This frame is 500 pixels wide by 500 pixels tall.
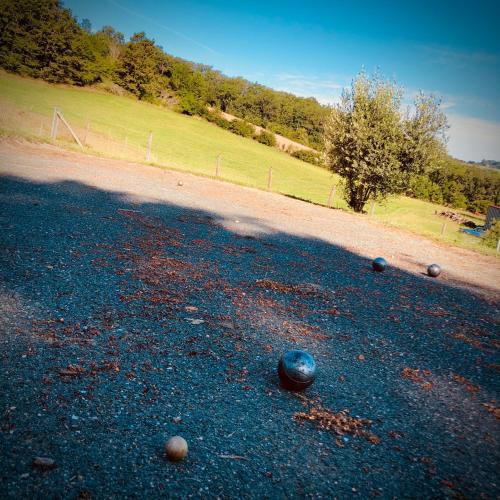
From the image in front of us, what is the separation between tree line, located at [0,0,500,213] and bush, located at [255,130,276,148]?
23 centimetres

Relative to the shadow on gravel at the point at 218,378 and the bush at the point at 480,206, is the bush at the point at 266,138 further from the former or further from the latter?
the shadow on gravel at the point at 218,378

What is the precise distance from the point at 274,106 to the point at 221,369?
11430 centimetres

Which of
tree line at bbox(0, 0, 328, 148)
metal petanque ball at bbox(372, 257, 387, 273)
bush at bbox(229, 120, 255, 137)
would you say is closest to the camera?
metal petanque ball at bbox(372, 257, 387, 273)

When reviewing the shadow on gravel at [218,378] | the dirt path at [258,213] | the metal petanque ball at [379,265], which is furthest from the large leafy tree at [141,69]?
the metal petanque ball at [379,265]

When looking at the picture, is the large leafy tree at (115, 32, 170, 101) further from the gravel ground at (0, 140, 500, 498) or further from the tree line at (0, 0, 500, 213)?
the gravel ground at (0, 140, 500, 498)

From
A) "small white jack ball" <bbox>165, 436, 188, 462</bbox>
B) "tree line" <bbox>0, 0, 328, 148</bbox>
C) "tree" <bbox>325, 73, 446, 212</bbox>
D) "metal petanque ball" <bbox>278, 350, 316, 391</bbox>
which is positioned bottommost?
"small white jack ball" <bbox>165, 436, 188, 462</bbox>

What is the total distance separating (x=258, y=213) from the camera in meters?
15.2

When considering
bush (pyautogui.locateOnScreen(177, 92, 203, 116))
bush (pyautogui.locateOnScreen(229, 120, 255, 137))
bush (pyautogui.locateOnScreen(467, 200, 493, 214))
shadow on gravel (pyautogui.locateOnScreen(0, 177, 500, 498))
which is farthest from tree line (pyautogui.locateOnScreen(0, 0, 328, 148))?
shadow on gravel (pyautogui.locateOnScreen(0, 177, 500, 498))

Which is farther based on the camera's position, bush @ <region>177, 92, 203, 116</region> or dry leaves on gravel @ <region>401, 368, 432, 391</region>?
bush @ <region>177, 92, 203, 116</region>

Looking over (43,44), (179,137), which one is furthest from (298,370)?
(43,44)

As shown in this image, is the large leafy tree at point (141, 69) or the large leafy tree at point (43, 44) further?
the large leafy tree at point (141, 69)

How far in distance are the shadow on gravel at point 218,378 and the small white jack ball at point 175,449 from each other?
0.08m

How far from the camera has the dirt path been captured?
11.8 m

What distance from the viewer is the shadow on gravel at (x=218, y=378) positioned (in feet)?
8.79
